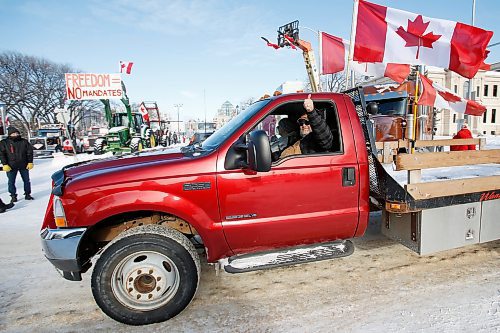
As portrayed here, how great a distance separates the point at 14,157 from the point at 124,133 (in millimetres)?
12237

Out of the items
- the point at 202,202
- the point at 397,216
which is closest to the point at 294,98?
the point at 202,202

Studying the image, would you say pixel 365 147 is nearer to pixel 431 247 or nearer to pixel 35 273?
pixel 431 247

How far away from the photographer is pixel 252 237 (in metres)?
2.99

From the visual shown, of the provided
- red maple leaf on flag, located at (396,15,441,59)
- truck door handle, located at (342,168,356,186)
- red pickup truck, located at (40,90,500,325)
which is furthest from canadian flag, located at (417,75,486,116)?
truck door handle, located at (342,168,356,186)

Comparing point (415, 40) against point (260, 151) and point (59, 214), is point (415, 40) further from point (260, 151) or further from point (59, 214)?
point (59, 214)

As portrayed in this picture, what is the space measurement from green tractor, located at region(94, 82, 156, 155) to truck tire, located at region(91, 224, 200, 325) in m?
16.4

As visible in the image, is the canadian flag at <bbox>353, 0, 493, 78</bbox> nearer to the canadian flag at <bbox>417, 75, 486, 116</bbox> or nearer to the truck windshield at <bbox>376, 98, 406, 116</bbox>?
the canadian flag at <bbox>417, 75, 486, 116</bbox>

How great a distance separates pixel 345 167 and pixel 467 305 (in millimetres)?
1679

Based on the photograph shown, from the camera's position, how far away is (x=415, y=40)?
197 inches

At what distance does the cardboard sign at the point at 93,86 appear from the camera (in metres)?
16.9

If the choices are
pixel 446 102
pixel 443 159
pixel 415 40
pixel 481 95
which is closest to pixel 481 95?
pixel 481 95

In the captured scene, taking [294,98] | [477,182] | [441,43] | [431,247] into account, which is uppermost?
[441,43]

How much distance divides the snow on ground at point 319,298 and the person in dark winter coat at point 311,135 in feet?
4.77

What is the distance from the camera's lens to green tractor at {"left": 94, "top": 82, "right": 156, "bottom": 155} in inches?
740
